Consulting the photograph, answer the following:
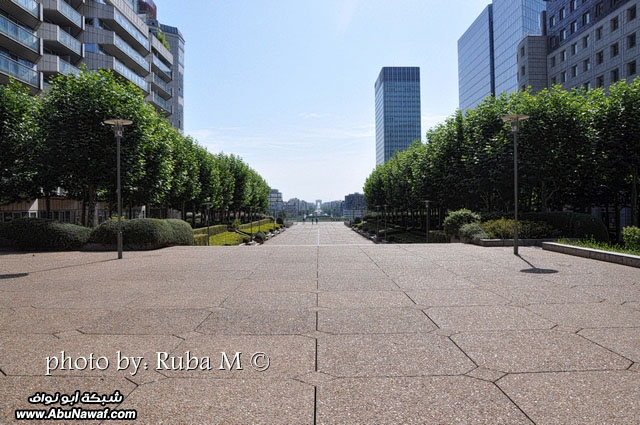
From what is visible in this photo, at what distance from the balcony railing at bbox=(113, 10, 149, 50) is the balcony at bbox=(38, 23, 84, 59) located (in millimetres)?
7878

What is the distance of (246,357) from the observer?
4.89 m

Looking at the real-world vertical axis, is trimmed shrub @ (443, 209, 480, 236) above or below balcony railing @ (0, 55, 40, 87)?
below

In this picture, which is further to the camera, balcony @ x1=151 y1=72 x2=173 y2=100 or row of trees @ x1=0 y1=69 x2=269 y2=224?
balcony @ x1=151 y1=72 x2=173 y2=100

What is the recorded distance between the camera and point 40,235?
1975cm

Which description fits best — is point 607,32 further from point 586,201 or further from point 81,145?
point 81,145

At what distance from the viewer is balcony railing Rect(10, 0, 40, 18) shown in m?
36.1

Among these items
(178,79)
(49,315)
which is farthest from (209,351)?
(178,79)

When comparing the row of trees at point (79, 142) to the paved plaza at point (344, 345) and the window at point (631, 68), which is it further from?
the window at point (631, 68)

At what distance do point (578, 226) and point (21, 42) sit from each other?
41.8 meters

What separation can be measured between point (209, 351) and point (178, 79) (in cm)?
9286

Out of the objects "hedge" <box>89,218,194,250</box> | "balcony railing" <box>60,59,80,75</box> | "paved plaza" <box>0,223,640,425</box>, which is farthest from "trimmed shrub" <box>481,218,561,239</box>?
"balcony railing" <box>60,59,80,75</box>

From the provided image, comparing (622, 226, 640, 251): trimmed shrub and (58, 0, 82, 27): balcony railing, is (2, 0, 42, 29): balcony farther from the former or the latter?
(622, 226, 640, 251): trimmed shrub

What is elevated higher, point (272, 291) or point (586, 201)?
point (586, 201)

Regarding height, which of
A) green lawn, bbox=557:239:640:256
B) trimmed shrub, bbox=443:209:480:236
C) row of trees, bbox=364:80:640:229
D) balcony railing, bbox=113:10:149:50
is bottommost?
green lawn, bbox=557:239:640:256
